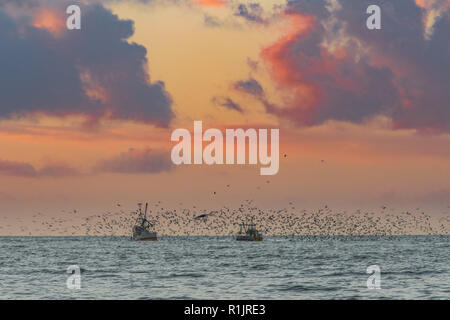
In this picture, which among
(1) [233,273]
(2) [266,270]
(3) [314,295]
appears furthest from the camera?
(2) [266,270]

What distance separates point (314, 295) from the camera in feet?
184

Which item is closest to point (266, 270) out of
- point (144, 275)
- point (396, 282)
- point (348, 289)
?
point (144, 275)
